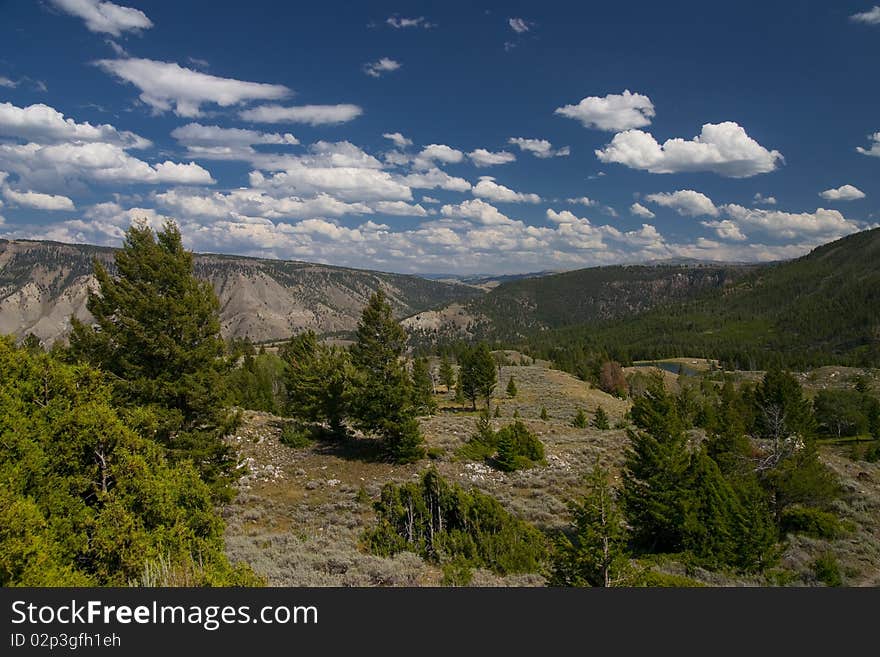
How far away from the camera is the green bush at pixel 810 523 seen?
72.1ft

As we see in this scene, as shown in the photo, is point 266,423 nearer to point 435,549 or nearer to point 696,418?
point 435,549

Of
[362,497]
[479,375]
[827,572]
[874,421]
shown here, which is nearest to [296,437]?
[362,497]

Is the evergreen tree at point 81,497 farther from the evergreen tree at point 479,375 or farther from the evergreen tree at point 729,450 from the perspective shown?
the evergreen tree at point 479,375

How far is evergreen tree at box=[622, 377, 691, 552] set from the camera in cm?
1905

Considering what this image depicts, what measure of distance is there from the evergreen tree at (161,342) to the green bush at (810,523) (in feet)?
86.3

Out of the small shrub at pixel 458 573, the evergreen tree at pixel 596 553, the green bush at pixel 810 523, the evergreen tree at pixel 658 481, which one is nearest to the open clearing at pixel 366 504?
the small shrub at pixel 458 573

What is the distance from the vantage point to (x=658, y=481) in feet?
65.2

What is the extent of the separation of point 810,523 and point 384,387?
76.6 feet

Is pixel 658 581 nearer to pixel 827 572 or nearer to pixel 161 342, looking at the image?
pixel 827 572

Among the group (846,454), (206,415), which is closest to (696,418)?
(846,454)

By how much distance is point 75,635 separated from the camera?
17.6 ft

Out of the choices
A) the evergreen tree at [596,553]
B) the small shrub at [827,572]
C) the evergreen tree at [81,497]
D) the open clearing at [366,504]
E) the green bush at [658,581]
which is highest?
the evergreen tree at [81,497]

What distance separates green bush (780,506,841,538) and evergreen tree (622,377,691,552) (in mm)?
7170

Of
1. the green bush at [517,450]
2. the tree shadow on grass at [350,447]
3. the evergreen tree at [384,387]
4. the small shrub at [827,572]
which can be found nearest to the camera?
the small shrub at [827,572]
